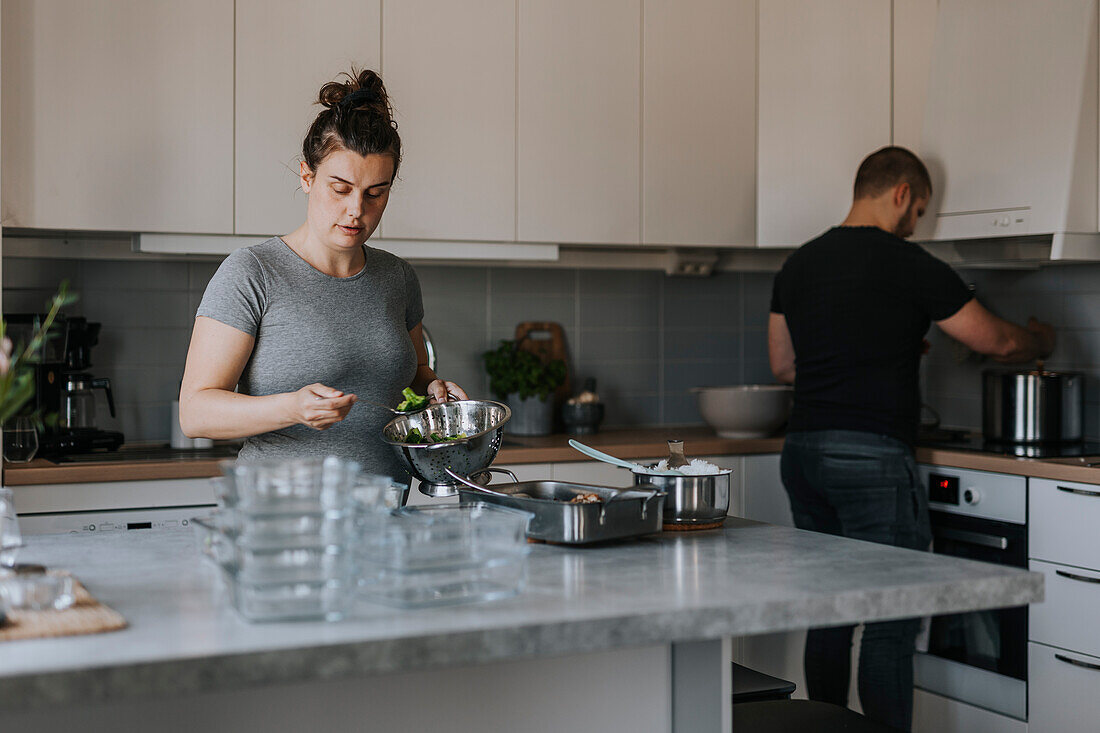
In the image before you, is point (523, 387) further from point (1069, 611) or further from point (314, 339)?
point (1069, 611)

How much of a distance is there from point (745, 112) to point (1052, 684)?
1850mm

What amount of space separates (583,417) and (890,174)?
1149 mm

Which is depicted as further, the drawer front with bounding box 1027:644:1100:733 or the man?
the man

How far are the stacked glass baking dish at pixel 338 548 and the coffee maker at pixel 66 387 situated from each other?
184 cm

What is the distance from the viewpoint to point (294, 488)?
1140 mm

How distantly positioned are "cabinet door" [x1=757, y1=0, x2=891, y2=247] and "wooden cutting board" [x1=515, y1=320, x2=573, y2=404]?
727mm

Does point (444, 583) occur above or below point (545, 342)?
below

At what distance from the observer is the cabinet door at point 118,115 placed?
2773mm

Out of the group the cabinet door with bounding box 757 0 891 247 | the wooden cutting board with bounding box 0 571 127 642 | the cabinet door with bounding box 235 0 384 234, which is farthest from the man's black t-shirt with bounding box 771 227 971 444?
the wooden cutting board with bounding box 0 571 127 642

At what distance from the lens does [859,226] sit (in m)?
3.04

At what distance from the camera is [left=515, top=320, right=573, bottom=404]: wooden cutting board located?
3.64m

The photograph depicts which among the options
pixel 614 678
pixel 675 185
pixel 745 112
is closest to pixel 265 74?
pixel 675 185

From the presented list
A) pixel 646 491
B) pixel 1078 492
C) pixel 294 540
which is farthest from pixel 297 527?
pixel 1078 492

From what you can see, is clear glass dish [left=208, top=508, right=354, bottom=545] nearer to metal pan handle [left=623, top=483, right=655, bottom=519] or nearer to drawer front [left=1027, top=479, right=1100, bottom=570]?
metal pan handle [left=623, top=483, right=655, bottom=519]
